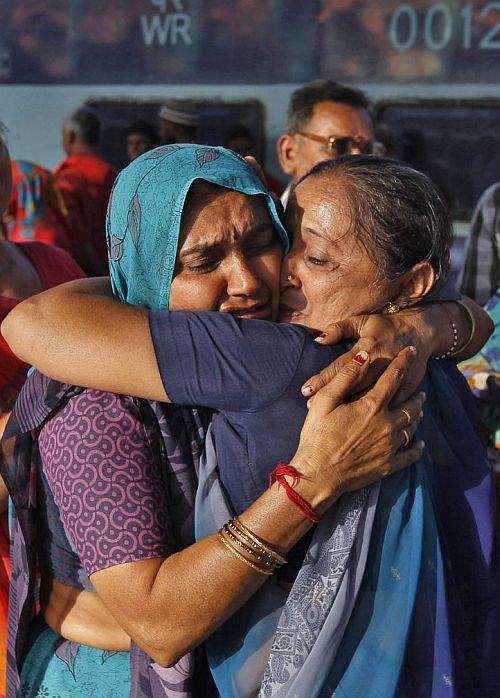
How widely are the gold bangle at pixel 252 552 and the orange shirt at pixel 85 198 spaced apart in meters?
4.78

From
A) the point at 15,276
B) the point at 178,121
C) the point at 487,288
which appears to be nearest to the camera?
the point at 15,276

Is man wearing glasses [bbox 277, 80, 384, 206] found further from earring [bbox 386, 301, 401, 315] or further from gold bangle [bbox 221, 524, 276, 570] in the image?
gold bangle [bbox 221, 524, 276, 570]

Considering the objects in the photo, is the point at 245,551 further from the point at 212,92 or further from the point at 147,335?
the point at 212,92

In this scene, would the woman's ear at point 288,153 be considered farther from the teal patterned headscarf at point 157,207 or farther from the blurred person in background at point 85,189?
the teal patterned headscarf at point 157,207

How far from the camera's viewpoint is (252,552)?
60.0 inches

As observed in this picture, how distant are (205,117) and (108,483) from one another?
4943mm

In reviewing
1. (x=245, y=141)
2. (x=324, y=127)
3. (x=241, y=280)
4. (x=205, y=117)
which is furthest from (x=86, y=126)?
(x=241, y=280)

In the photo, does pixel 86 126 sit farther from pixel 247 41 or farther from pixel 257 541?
pixel 257 541

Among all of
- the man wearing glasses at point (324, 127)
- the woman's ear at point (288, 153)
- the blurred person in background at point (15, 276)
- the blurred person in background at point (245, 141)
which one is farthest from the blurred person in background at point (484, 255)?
the blurred person in background at point (15, 276)

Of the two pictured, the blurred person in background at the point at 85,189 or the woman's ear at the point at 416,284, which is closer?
the woman's ear at the point at 416,284

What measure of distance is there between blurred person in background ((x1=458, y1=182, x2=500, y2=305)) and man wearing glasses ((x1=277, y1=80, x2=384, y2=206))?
68 cm

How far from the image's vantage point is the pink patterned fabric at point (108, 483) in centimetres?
157

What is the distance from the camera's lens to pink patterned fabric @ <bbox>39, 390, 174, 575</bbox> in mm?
1573

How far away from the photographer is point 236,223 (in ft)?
5.96
